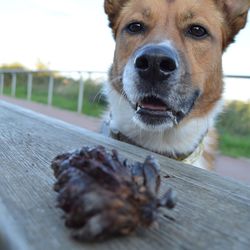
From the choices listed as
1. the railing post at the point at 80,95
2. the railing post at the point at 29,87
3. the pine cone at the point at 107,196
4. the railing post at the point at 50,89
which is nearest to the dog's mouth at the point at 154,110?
the pine cone at the point at 107,196

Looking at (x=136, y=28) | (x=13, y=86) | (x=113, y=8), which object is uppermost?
(x=113, y=8)

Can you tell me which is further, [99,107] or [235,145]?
[99,107]

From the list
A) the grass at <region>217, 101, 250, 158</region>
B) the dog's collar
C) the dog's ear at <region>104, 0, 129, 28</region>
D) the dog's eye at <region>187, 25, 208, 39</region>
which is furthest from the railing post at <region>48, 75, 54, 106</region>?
the dog's collar

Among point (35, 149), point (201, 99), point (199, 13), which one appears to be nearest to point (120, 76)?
point (201, 99)

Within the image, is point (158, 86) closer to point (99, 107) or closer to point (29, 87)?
point (99, 107)

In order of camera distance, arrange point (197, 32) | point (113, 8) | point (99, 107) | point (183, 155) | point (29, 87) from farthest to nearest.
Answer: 1. point (29, 87)
2. point (99, 107)
3. point (113, 8)
4. point (197, 32)
5. point (183, 155)

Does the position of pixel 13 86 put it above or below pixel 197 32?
below

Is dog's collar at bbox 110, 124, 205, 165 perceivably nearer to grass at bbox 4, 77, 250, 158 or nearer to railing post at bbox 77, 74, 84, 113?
grass at bbox 4, 77, 250, 158

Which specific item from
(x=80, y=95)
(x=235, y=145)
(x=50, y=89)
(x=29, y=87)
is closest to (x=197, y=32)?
(x=235, y=145)
